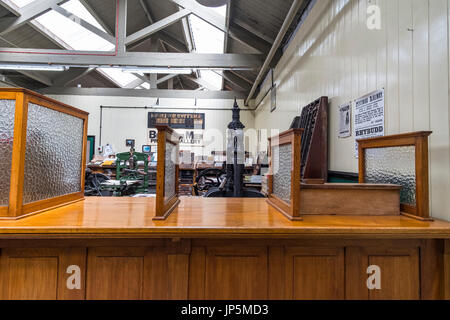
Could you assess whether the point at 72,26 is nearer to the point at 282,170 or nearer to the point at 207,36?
the point at 207,36

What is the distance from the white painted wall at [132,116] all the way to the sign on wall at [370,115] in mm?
6421

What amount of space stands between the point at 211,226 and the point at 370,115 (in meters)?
1.53

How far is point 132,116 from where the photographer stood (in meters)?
8.17

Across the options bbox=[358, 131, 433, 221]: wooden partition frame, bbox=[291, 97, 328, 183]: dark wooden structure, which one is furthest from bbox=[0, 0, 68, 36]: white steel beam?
bbox=[358, 131, 433, 221]: wooden partition frame

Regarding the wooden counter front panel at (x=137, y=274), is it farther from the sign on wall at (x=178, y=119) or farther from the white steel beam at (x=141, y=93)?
the white steel beam at (x=141, y=93)

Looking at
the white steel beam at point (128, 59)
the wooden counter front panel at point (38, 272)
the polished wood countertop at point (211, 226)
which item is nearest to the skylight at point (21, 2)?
the white steel beam at point (128, 59)

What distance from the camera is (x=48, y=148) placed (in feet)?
3.73

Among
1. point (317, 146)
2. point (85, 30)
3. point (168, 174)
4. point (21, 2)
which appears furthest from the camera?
point (85, 30)

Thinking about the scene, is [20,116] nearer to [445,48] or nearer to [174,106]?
[445,48]

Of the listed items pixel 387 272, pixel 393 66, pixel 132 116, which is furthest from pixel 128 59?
pixel 387 272

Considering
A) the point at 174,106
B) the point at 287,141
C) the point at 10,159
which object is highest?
the point at 174,106

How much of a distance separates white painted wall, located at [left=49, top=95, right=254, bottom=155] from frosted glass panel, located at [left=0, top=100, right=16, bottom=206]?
7.30 meters
